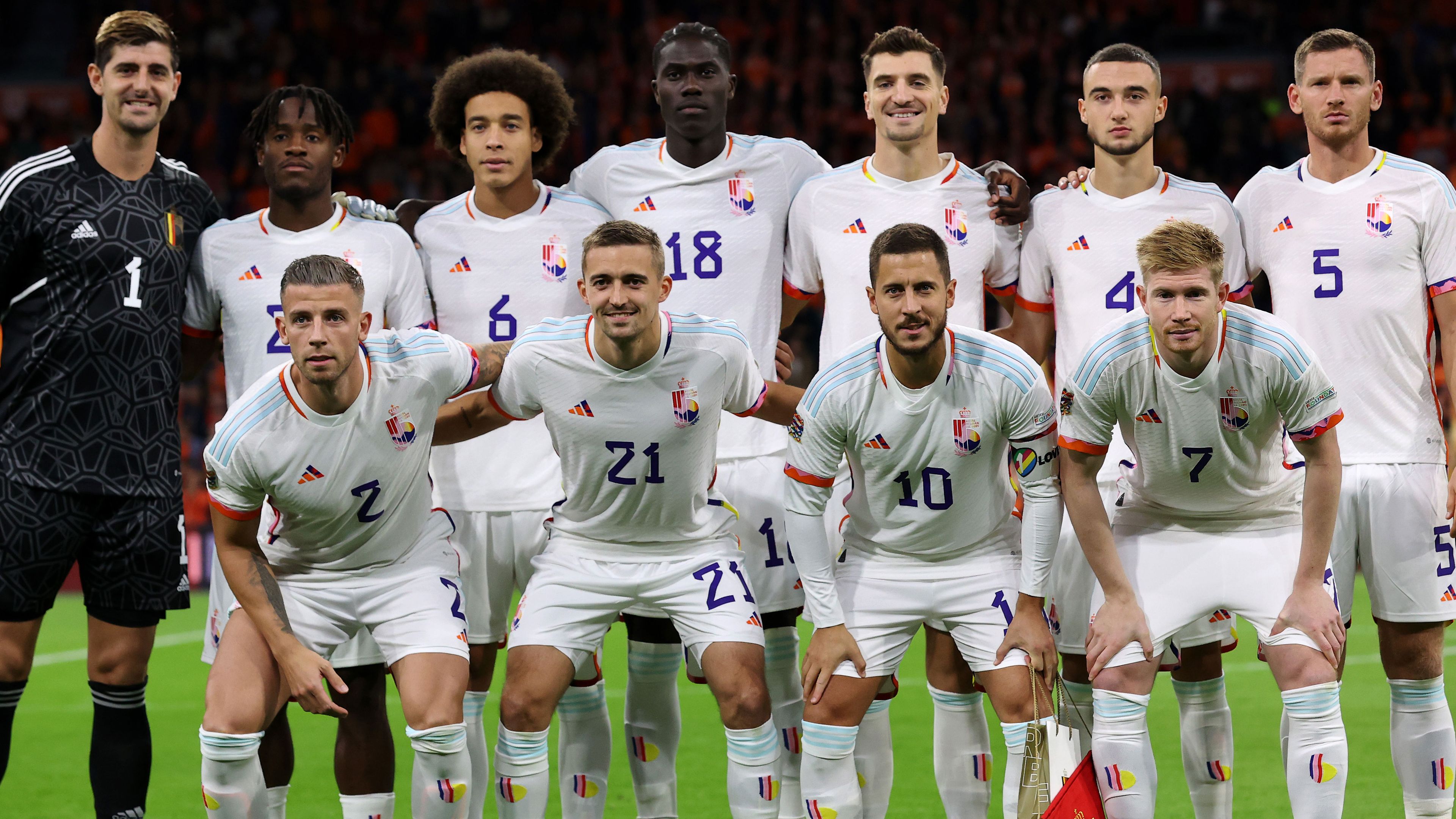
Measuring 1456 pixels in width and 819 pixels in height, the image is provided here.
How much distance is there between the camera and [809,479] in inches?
179

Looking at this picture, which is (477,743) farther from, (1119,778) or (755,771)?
(1119,778)

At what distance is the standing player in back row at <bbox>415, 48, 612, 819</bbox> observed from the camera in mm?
5027

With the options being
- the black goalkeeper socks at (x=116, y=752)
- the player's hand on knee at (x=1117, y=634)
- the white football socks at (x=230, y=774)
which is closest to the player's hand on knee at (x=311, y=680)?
the white football socks at (x=230, y=774)

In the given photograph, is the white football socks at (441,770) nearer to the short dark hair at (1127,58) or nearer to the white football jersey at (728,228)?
the white football jersey at (728,228)

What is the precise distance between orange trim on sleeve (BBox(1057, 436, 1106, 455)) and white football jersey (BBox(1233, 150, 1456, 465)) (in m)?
0.98

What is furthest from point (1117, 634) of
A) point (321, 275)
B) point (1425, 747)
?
point (321, 275)

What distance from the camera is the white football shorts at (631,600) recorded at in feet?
15.0

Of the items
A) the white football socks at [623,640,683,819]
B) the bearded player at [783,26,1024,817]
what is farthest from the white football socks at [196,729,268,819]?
the bearded player at [783,26,1024,817]

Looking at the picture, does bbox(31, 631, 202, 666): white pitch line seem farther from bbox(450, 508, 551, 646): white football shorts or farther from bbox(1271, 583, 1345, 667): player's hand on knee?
bbox(1271, 583, 1345, 667): player's hand on knee

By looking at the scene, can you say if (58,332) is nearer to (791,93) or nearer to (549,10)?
(791,93)

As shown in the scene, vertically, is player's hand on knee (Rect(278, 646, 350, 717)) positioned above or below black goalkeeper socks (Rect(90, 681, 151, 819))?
above

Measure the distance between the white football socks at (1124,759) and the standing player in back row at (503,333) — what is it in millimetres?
1678

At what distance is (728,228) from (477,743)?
202 centimetres

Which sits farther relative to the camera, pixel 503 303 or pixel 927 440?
pixel 503 303
